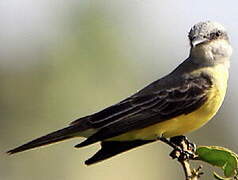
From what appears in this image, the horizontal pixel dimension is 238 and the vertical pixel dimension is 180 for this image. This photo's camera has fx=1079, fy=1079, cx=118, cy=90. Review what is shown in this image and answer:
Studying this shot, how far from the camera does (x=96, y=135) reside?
7125 millimetres

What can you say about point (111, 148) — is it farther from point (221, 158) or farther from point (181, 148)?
point (221, 158)

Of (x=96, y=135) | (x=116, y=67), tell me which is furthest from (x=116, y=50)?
(x=96, y=135)

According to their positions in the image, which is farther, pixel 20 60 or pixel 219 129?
pixel 20 60

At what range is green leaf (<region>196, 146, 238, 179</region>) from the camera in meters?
5.94

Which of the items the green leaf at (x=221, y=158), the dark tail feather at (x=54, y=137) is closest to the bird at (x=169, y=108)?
the dark tail feather at (x=54, y=137)

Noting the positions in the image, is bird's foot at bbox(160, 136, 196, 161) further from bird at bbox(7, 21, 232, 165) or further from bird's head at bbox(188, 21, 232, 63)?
bird's head at bbox(188, 21, 232, 63)

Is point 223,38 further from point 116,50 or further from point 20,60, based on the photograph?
point 20,60

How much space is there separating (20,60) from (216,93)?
400 inches

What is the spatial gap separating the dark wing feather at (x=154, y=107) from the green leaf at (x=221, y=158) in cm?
117

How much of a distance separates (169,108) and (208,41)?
0.65m

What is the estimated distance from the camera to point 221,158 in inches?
238

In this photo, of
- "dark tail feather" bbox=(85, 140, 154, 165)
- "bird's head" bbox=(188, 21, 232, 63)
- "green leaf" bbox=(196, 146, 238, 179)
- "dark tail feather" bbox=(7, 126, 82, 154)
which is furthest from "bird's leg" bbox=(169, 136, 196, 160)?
"bird's head" bbox=(188, 21, 232, 63)

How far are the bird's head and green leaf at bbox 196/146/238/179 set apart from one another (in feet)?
6.03

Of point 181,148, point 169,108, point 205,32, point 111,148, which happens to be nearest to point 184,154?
point 181,148
